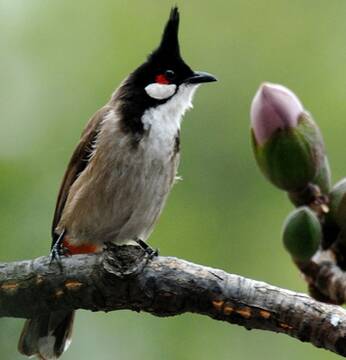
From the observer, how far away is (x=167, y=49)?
110 inches

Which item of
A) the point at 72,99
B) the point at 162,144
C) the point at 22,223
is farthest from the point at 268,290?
the point at 72,99

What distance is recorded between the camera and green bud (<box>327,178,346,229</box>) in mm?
948

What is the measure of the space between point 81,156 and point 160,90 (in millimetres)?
384

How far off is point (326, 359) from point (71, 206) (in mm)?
1033

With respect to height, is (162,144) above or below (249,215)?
above

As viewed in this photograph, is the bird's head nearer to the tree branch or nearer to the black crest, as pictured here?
the black crest

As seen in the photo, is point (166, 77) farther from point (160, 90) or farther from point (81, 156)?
point (81, 156)

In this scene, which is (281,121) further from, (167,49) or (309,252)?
(167,49)

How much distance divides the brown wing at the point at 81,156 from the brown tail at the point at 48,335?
0.47 metres

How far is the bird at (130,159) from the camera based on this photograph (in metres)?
2.65

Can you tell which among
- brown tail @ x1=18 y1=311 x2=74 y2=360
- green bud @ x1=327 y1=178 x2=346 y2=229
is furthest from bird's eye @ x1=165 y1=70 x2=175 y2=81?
green bud @ x1=327 y1=178 x2=346 y2=229

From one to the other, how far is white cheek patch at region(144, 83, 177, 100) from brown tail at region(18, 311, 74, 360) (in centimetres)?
85

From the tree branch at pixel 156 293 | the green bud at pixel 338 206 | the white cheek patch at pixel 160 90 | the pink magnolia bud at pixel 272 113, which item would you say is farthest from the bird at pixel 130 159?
the green bud at pixel 338 206

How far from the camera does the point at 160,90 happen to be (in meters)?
2.82
